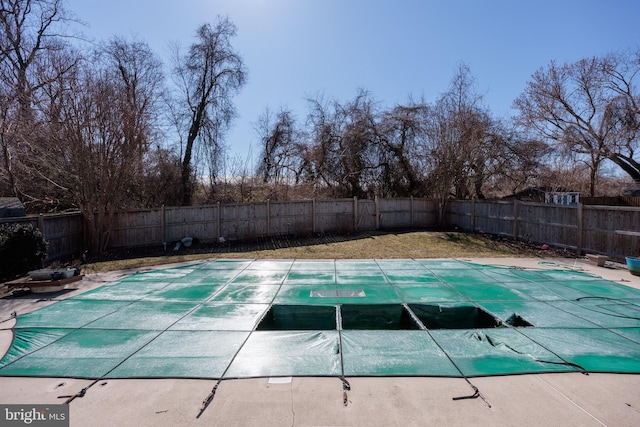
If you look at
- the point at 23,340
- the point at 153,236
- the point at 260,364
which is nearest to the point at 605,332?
the point at 260,364

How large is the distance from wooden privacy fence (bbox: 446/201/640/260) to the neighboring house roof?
52.7 ft

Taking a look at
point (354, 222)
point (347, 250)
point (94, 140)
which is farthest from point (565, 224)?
point (94, 140)

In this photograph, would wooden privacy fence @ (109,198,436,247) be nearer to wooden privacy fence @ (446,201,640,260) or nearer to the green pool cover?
wooden privacy fence @ (446,201,640,260)

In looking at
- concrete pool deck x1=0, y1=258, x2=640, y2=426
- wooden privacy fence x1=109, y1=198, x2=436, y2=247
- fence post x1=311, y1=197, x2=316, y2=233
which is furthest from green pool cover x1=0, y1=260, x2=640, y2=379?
fence post x1=311, y1=197, x2=316, y2=233

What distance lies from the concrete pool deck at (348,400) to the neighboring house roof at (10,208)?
283 inches

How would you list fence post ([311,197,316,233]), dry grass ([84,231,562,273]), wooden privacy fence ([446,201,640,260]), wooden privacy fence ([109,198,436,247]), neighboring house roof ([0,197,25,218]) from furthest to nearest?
fence post ([311,197,316,233]), wooden privacy fence ([109,198,436,247]), dry grass ([84,231,562,273]), wooden privacy fence ([446,201,640,260]), neighboring house roof ([0,197,25,218])

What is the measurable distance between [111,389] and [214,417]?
1280mm

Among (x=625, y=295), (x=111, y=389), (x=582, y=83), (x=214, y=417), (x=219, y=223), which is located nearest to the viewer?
(x=214, y=417)

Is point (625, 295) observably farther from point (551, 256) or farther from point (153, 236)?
point (153, 236)

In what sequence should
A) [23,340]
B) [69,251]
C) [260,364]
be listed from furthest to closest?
[69,251], [23,340], [260,364]

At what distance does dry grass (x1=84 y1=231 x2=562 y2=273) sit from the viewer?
10719 millimetres

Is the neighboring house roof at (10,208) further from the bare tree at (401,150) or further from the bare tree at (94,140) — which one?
the bare tree at (401,150)

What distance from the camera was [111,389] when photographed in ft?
11.2

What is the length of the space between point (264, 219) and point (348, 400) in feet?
38.1
